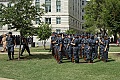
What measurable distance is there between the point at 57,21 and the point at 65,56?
41800 mm

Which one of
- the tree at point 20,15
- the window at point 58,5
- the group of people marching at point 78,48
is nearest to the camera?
the group of people marching at point 78,48

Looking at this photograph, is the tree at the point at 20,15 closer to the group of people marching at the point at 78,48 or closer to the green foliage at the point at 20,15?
the green foliage at the point at 20,15

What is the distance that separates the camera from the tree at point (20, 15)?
17.0m

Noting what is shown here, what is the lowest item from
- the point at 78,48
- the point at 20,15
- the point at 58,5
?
the point at 78,48

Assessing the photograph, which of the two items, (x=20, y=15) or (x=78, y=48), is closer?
(x=78, y=48)

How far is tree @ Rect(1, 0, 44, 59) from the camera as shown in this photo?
55.9 feet

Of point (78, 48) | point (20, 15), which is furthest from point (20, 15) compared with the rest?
point (78, 48)

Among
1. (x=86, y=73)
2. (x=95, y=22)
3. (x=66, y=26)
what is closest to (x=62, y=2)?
(x=66, y=26)

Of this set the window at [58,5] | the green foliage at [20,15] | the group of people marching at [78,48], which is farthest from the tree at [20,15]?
the window at [58,5]

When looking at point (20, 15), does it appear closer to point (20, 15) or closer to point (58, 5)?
point (20, 15)

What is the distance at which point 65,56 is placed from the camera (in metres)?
18.4

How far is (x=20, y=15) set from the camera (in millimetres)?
17234

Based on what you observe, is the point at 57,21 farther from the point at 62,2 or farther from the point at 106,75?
the point at 106,75

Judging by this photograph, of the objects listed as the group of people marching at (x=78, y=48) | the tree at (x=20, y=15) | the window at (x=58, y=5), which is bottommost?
the group of people marching at (x=78, y=48)
